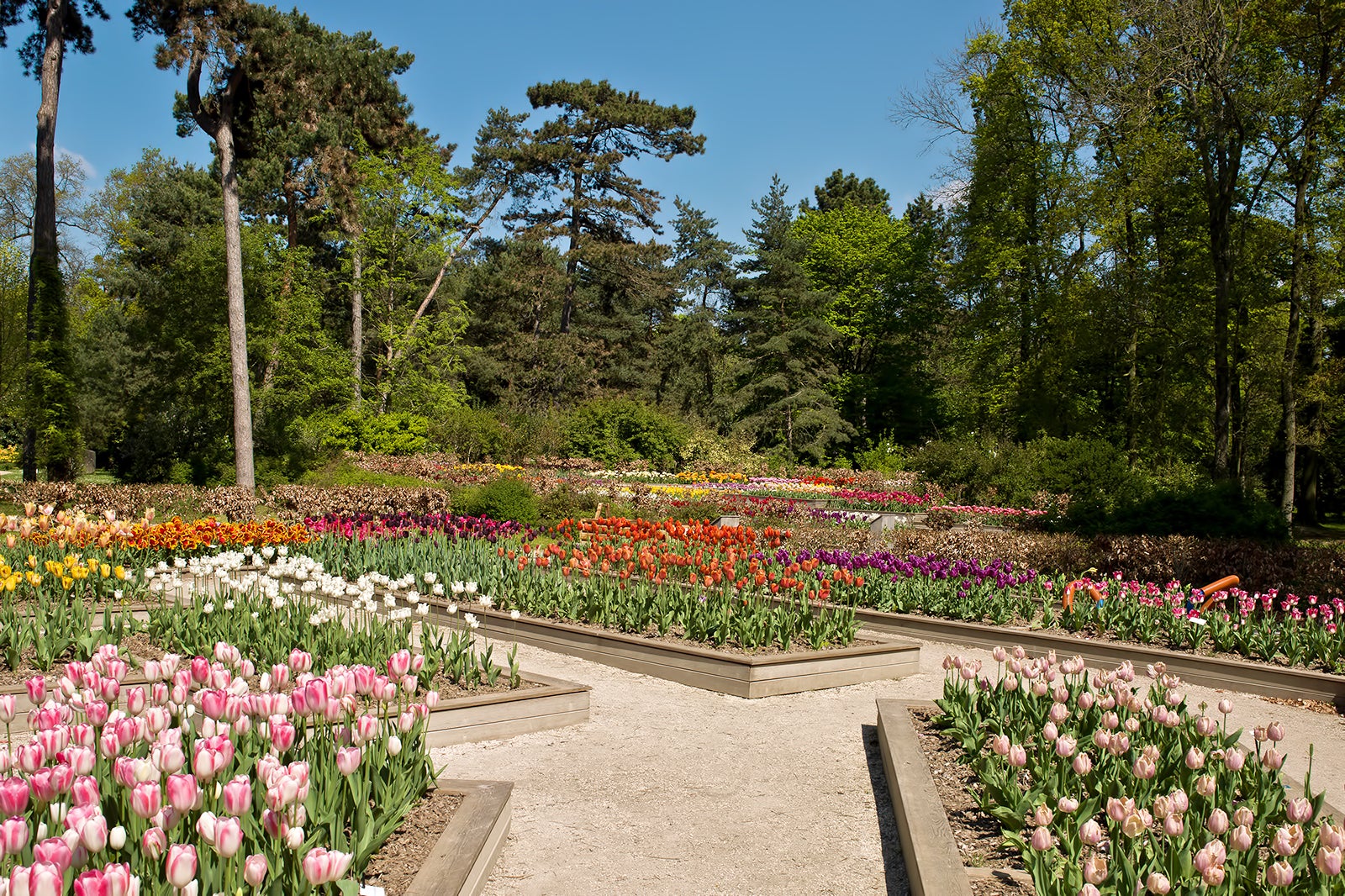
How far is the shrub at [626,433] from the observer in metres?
30.7

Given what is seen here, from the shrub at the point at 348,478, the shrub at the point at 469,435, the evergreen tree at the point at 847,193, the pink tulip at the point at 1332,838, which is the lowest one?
the pink tulip at the point at 1332,838

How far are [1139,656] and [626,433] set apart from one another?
975 inches

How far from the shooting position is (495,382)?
129 ft

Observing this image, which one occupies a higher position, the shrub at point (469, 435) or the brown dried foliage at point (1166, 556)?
the shrub at point (469, 435)

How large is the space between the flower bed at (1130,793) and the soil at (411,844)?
2.08 meters

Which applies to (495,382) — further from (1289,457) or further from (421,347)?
(1289,457)

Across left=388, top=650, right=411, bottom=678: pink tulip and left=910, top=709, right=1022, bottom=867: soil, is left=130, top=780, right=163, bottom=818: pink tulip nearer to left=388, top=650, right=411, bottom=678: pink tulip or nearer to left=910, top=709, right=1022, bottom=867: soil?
left=388, top=650, right=411, bottom=678: pink tulip

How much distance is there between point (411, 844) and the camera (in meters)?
3.44

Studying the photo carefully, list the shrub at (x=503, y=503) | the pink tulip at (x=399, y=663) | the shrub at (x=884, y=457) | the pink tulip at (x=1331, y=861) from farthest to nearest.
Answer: the shrub at (x=884, y=457) < the shrub at (x=503, y=503) < the pink tulip at (x=399, y=663) < the pink tulip at (x=1331, y=861)

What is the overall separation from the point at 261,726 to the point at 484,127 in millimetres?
36943

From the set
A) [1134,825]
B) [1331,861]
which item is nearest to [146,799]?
[1134,825]

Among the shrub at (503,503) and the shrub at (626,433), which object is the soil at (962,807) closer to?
the shrub at (503,503)

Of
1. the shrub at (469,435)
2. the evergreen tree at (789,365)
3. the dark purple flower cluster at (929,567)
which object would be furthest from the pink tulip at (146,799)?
the evergreen tree at (789,365)

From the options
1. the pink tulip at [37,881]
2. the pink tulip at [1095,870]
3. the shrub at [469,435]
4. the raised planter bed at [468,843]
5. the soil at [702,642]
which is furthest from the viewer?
the shrub at [469,435]
